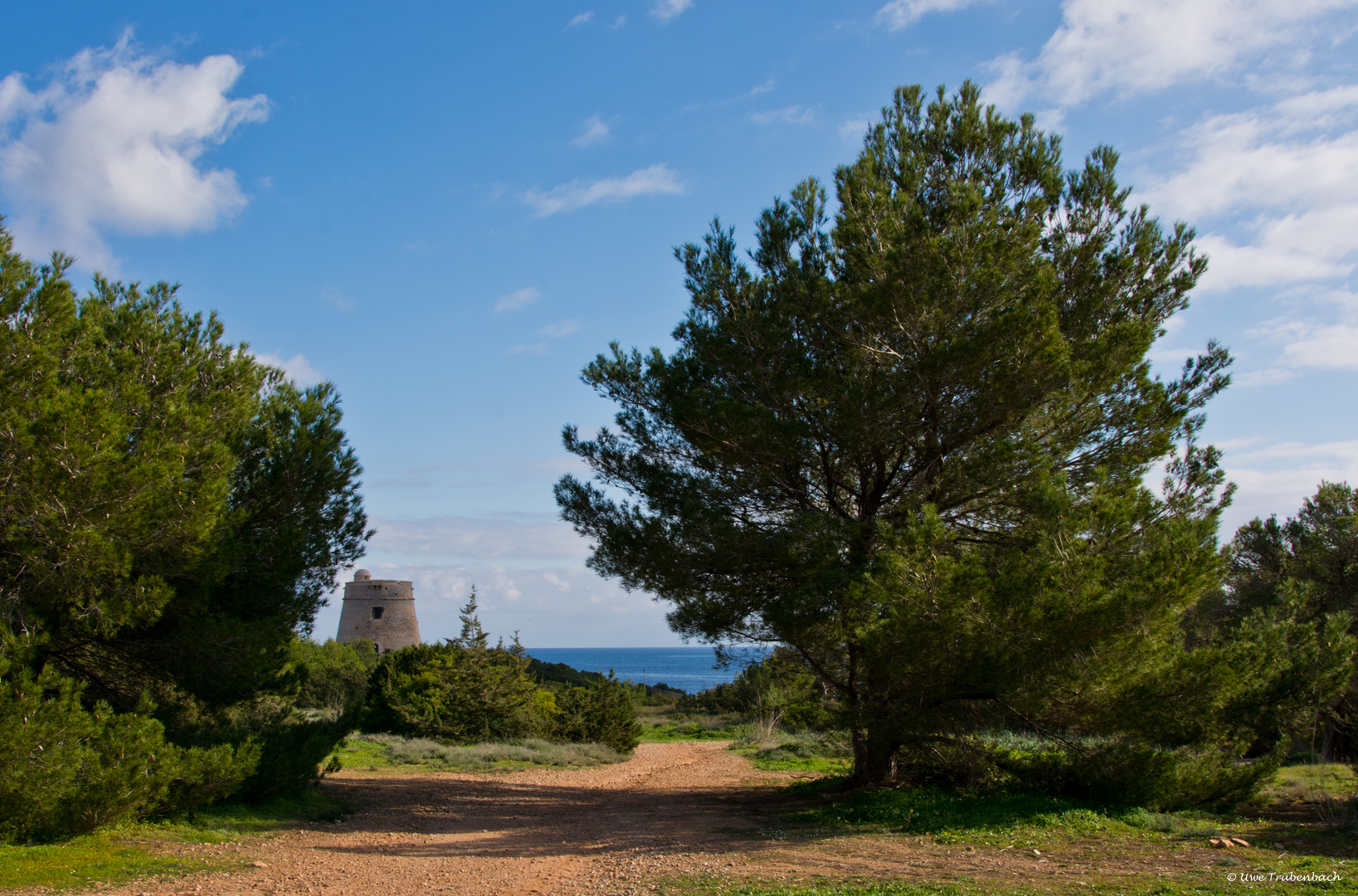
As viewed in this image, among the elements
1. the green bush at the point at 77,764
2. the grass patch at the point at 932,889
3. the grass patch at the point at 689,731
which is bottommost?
the grass patch at the point at 689,731

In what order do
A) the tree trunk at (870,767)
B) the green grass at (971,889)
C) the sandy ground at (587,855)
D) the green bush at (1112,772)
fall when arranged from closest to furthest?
the green grass at (971,889), the sandy ground at (587,855), the green bush at (1112,772), the tree trunk at (870,767)

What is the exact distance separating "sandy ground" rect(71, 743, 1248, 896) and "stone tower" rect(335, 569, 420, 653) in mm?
22862

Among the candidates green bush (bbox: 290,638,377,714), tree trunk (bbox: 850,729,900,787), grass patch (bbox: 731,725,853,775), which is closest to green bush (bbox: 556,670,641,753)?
grass patch (bbox: 731,725,853,775)

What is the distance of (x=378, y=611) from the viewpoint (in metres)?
34.1

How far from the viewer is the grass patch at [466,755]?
15.8 metres

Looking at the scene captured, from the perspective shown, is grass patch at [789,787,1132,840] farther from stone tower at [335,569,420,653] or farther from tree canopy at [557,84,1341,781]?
stone tower at [335,569,420,653]

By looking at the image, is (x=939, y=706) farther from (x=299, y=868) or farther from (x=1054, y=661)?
(x=299, y=868)

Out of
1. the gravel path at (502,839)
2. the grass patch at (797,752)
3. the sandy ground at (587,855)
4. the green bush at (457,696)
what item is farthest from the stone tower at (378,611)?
the sandy ground at (587,855)

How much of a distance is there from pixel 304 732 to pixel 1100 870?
8.86 m

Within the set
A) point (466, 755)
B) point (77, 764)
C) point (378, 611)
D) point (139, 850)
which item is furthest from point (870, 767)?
point (378, 611)

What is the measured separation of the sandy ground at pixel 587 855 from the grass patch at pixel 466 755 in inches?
147

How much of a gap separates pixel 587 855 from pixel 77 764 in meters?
4.52

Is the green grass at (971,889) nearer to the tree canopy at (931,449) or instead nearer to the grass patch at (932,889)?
the grass patch at (932,889)

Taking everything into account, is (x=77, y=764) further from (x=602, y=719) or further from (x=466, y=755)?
(x=602, y=719)
